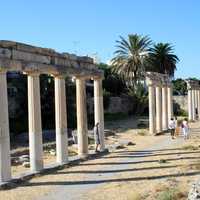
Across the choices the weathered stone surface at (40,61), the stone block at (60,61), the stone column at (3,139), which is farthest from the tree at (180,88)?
the stone column at (3,139)

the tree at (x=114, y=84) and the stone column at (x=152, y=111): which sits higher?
the tree at (x=114, y=84)

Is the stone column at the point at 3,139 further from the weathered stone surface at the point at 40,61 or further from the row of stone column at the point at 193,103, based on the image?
the row of stone column at the point at 193,103

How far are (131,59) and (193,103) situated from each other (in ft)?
45.4

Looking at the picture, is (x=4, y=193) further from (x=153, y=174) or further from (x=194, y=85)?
(x=194, y=85)

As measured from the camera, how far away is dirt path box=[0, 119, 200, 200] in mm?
18000

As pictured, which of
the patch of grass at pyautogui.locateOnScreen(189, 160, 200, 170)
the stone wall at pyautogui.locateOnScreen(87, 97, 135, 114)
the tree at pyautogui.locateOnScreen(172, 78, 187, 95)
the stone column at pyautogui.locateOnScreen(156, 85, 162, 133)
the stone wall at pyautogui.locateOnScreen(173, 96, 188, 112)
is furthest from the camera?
the tree at pyautogui.locateOnScreen(172, 78, 187, 95)

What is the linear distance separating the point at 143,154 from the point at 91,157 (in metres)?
3.21

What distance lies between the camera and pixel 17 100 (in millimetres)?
53500

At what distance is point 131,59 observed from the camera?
74812 millimetres

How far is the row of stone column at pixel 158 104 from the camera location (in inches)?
1799

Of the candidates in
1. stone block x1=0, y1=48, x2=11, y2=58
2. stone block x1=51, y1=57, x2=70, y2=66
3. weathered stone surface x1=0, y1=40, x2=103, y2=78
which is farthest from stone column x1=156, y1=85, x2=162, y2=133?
stone block x1=0, y1=48, x2=11, y2=58

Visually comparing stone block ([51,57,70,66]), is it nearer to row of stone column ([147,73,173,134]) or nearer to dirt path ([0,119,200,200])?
dirt path ([0,119,200,200])

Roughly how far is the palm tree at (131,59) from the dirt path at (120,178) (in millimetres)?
43951

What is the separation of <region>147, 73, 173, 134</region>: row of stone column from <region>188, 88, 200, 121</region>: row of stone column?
12443 mm
